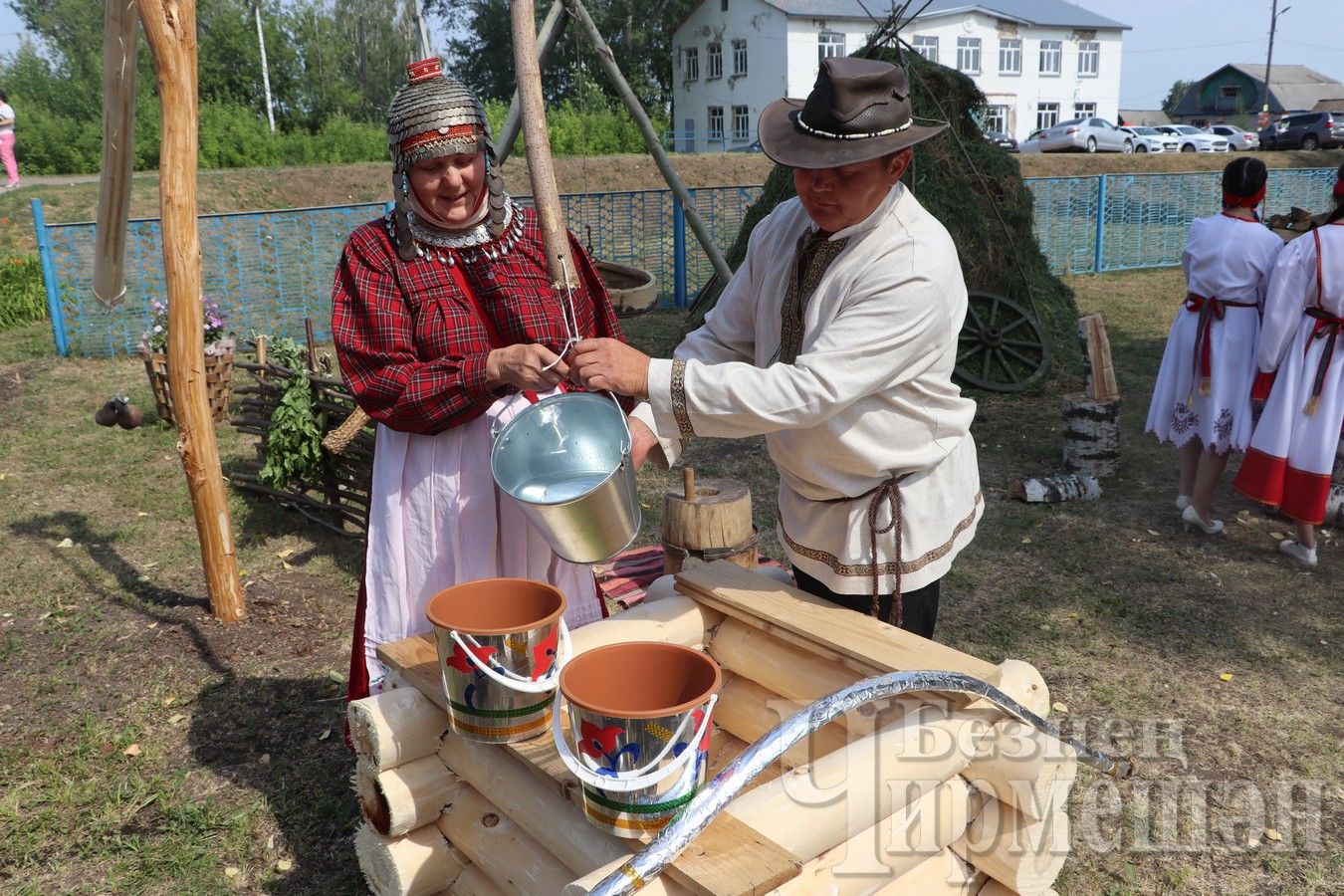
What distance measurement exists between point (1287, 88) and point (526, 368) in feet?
221

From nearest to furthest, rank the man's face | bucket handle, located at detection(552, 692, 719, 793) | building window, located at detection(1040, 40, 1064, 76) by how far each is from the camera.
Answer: bucket handle, located at detection(552, 692, 719, 793)
the man's face
building window, located at detection(1040, 40, 1064, 76)

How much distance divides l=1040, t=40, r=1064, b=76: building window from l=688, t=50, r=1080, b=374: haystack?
131 ft

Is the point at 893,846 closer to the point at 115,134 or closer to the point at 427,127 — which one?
the point at 427,127

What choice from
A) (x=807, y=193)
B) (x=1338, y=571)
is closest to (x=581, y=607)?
(x=807, y=193)

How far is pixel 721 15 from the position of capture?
132 ft

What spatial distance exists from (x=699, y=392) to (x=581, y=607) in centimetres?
106

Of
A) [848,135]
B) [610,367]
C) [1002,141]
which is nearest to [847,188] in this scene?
[848,135]

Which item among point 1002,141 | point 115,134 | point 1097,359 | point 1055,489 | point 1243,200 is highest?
point 1002,141

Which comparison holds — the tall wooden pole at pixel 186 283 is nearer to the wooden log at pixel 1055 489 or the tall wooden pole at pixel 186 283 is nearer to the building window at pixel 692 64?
the wooden log at pixel 1055 489

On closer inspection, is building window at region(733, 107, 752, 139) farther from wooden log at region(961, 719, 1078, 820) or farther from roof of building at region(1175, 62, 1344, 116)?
wooden log at region(961, 719, 1078, 820)

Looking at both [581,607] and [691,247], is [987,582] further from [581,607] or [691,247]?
[691,247]

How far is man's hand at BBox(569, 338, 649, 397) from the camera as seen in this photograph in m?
2.04

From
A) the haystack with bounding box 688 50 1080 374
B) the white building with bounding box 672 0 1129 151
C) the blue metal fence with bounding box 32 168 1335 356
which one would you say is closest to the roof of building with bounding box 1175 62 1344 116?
the white building with bounding box 672 0 1129 151

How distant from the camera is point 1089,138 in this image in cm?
3095
